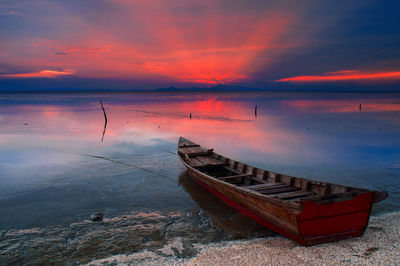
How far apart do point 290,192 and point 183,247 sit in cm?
359

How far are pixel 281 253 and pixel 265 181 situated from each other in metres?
3.48

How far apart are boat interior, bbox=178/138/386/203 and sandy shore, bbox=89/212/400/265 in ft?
4.09

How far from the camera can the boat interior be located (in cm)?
659

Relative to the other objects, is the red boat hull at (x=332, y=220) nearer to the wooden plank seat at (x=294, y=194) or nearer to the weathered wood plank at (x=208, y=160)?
the wooden plank seat at (x=294, y=194)

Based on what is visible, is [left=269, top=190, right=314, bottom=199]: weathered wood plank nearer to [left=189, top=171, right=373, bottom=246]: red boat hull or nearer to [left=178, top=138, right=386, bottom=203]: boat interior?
[left=178, top=138, right=386, bottom=203]: boat interior

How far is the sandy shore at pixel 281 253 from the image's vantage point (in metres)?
6.10

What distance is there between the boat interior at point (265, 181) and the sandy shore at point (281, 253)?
49.1 inches

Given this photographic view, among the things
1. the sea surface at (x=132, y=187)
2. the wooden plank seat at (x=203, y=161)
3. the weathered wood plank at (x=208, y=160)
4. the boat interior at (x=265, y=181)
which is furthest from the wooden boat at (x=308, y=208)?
the weathered wood plank at (x=208, y=160)

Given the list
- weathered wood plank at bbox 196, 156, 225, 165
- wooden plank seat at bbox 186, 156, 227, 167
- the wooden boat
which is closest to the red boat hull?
the wooden boat

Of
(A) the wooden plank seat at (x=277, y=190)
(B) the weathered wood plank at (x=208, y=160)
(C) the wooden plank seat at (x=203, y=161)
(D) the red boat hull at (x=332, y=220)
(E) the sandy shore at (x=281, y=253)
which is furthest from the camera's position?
(B) the weathered wood plank at (x=208, y=160)

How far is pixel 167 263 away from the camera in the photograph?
641 centimetres

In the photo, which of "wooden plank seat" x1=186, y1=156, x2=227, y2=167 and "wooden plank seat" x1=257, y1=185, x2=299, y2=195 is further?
"wooden plank seat" x1=186, y1=156, x2=227, y2=167

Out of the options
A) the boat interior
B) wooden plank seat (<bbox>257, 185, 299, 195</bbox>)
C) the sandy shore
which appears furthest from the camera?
wooden plank seat (<bbox>257, 185, 299, 195</bbox>)

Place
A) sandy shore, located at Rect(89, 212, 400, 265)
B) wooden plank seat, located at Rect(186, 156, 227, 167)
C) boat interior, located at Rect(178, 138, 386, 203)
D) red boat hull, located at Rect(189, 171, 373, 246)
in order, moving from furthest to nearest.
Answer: wooden plank seat, located at Rect(186, 156, 227, 167) → boat interior, located at Rect(178, 138, 386, 203) → red boat hull, located at Rect(189, 171, 373, 246) → sandy shore, located at Rect(89, 212, 400, 265)
